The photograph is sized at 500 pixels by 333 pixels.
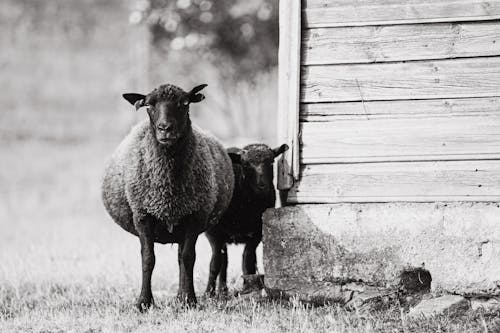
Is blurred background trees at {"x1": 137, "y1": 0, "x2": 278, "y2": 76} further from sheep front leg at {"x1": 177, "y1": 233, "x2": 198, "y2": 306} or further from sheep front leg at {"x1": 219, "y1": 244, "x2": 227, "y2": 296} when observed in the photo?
sheep front leg at {"x1": 177, "y1": 233, "x2": 198, "y2": 306}

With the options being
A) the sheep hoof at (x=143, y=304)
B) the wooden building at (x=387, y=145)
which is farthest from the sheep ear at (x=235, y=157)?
the sheep hoof at (x=143, y=304)

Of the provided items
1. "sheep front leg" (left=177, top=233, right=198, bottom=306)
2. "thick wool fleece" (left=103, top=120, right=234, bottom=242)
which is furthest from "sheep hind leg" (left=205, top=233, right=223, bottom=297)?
"sheep front leg" (left=177, top=233, right=198, bottom=306)

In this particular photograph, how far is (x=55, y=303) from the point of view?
28.3ft

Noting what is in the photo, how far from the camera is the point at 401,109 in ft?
26.2

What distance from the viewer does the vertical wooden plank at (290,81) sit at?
8.17 meters

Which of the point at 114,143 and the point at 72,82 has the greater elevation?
the point at 72,82

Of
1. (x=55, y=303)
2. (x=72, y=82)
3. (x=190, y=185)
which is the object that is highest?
(x=72, y=82)

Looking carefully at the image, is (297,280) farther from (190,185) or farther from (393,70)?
(393,70)

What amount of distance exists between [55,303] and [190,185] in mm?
1989

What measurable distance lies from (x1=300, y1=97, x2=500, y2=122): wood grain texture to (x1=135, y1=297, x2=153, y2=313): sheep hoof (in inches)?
90.6

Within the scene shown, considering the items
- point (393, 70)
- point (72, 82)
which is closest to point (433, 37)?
point (393, 70)

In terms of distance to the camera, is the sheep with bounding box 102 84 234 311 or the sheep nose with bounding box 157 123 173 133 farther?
the sheep with bounding box 102 84 234 311

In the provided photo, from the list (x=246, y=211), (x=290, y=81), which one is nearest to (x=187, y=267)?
(x=246, y=211)

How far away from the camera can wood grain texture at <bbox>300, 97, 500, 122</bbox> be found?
7.81 meters
